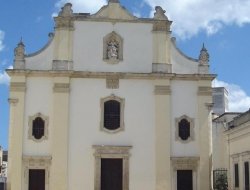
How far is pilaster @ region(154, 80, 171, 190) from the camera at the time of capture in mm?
25062

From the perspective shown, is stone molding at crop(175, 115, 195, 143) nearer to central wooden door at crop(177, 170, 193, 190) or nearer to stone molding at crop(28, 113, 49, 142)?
central wooden door at crop(177, 170, 193, 190)

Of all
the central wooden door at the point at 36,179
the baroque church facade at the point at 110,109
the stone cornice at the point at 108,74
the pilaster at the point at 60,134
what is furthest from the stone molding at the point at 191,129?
the central wooden door at the point at 36,179

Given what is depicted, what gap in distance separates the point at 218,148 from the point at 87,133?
11623 mm

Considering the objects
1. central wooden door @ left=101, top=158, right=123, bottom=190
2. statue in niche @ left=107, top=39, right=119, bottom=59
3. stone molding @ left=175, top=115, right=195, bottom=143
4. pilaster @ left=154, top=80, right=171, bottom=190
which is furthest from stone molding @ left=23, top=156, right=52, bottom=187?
stone molding @ left=175, top=115, right=195, bottom=143

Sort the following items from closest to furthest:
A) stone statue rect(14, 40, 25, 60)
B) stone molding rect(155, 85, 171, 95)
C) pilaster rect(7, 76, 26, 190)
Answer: pilaster rect(7, 76, 26, 190) → stone statue rect(14, 40, 25, 60) → stone molding rect(155, 85, 171, 95)

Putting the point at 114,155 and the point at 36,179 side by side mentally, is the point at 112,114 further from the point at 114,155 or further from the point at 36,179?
the point at 36,179

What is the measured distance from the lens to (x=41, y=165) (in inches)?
973

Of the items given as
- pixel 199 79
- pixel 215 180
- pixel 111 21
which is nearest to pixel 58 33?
pixel 111 21

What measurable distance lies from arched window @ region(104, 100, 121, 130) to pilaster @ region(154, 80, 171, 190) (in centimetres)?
196

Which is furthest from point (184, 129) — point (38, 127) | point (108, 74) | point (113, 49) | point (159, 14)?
point (38, 127)

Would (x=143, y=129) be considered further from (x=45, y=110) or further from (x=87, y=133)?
(x=45, y=110)

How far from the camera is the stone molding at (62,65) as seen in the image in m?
25.5

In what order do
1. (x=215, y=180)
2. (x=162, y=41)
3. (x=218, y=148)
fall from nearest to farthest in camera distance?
(x=162, y=41), (x=215, y=180), (x=218, y=148)

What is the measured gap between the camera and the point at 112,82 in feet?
84.8
